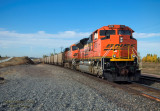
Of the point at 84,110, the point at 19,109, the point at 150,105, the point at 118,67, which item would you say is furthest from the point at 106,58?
the point at 19,109

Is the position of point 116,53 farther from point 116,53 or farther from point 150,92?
point 150,92

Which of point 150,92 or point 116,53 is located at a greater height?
point 116,53

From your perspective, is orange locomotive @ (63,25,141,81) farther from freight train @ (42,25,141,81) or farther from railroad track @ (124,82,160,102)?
railroad track @ (124,82,160,102)

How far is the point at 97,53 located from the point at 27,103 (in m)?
6.31

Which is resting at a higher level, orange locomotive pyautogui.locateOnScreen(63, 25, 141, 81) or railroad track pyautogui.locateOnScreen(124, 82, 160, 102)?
orange locomotive pyautogui.locateOnScreen(63, 25, 141, 81)

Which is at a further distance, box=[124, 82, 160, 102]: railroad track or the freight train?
the freight train

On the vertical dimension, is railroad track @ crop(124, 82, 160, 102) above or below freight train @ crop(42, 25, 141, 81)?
below

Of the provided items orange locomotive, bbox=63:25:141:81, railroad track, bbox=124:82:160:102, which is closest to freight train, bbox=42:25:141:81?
orange locomotive, bbox=63:25:141:81

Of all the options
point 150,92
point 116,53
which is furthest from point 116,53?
point 150,92

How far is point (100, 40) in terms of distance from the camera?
949 centimetres

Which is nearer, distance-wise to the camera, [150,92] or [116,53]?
[150,92]

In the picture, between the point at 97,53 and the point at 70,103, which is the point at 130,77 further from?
the point at 70,103

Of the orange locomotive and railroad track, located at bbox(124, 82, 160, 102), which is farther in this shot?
the orange locomotive

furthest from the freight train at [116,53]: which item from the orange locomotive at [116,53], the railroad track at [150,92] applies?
the railroad track at [150,92]
